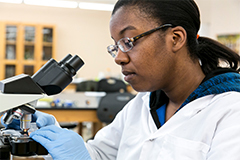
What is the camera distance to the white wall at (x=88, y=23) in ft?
20.3

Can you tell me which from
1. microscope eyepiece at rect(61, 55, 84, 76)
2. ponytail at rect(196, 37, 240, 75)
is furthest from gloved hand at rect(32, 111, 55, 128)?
ponytail at rect(196, 37, 240, 75)

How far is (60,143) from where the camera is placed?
0.85 m

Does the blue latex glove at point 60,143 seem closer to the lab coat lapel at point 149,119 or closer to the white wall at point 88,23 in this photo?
the lab coat lapel at point 149,119

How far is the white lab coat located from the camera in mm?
740

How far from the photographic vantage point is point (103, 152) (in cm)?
115

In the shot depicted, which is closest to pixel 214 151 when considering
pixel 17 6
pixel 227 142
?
pixel 227 142

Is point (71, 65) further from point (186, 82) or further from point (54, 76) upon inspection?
point (186, 82)

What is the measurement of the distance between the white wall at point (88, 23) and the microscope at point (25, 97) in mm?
5741

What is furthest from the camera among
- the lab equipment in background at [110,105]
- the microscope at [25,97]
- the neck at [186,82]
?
the lab equipment in background at [110,105]

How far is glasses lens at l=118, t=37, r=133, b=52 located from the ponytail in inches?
11.4

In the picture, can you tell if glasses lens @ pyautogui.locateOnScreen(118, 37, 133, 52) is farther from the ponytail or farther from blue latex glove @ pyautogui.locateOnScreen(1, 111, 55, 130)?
blue latex glove @ pyautogui.locateOnScreen(1, 111, 55, 130)

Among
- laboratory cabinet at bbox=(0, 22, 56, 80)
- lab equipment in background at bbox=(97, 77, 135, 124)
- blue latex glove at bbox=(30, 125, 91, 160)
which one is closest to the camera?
blue latex glove at bbox=(30, 125, 91, 160)

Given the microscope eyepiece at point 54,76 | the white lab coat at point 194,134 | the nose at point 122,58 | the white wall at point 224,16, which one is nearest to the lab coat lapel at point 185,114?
the white lab coat at point 194,134

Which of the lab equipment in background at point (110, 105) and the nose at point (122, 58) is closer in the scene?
the nose at point (122, 58)
